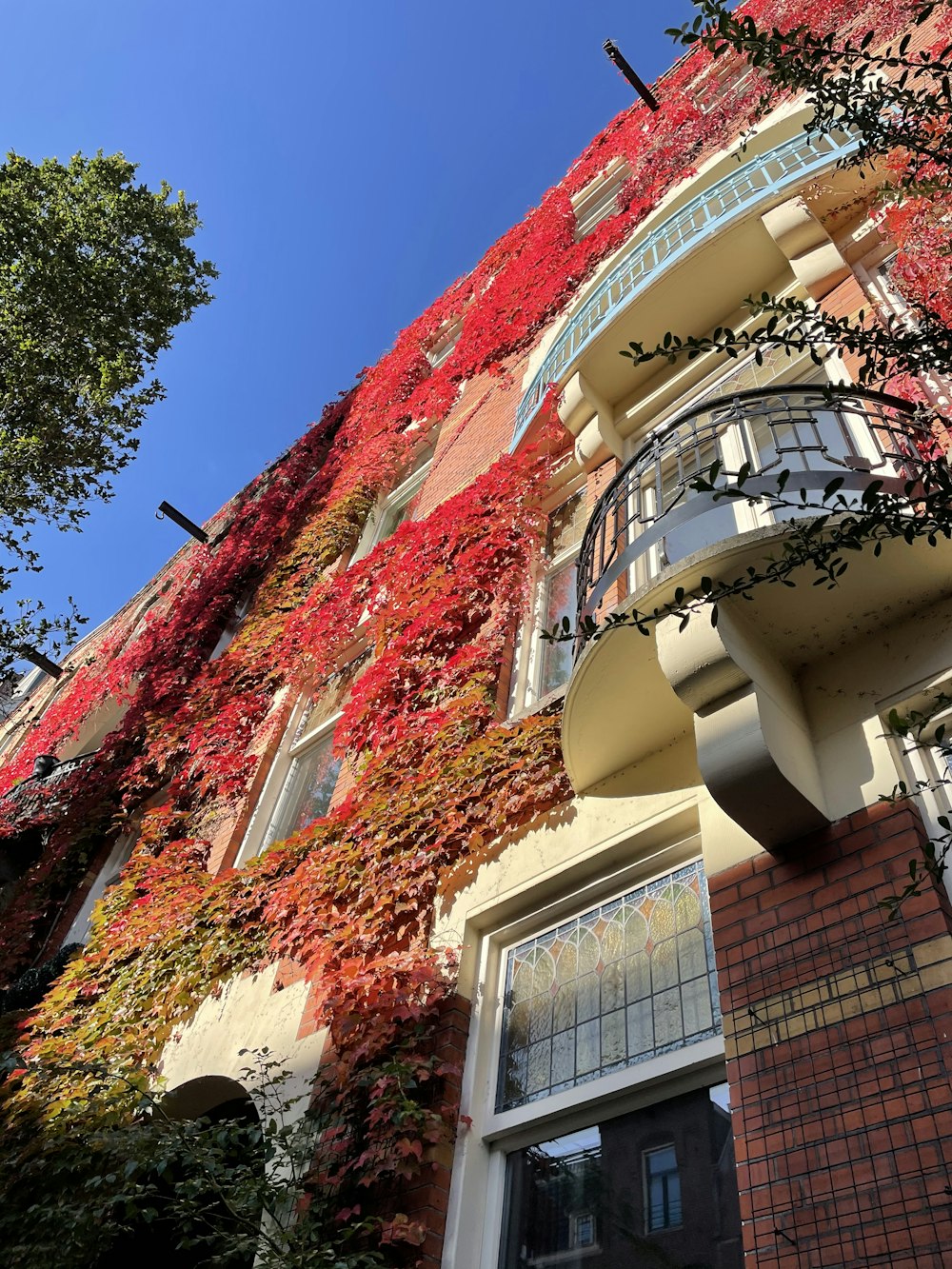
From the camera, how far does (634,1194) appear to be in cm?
392

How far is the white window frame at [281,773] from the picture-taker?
8945mm

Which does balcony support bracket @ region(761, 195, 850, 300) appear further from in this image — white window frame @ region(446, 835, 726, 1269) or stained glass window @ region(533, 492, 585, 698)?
white window frame @ region(446, 835, 726, 1269)

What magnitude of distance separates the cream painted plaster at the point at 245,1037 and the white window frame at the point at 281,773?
1.99m

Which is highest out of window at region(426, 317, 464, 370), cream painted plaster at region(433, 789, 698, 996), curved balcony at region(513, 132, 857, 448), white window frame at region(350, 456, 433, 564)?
window at region(426, 317, 464, 370)

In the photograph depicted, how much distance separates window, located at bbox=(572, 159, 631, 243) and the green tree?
5999 mm

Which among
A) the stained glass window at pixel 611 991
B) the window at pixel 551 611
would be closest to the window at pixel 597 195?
the window at pixel 551 611

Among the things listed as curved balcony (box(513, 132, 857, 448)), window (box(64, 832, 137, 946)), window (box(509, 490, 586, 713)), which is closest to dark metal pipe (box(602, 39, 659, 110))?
curved balcony (box(513, 132, 857, 448))

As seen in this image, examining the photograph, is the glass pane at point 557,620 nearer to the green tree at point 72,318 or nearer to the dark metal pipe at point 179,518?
the green tree at point 72,318

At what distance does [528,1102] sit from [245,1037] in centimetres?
252

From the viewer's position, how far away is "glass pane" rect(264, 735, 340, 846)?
900cm

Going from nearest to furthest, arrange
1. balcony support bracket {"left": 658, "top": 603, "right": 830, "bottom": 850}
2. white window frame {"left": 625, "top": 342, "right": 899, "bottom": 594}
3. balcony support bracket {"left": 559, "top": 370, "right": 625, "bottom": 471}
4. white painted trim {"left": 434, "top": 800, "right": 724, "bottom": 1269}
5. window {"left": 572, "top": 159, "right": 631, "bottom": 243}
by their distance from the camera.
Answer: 1. balcony support bracket {"left": 658, "top": 603, "right": 830, "bottom": 850}
2. white painted trim {"left": 434, "top": 800, "right": 724, "bottom": 1269}
3. white window frame {"left": 625, "top": 342, "right": 899, "bottom": 594}
4. balcony support bracket {"left": 559, "top": 370, "right": 625, "bottom": 471}
5. window {"left": 572, "top": 159, "right": 631, "bottom": 243}

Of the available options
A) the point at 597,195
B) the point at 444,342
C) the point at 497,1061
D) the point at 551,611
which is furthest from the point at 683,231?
the point at 444,342

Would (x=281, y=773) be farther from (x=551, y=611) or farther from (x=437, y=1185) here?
(x=437, y=1185)

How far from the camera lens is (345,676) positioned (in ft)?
32.8
